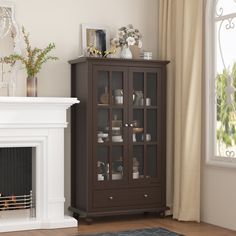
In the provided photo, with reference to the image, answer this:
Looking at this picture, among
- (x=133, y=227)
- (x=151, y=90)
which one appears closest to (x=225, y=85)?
(x=151, y=90)

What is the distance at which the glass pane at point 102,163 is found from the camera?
620 cm

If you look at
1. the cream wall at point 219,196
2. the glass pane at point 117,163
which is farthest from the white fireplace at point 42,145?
the cream wall at point 219,196

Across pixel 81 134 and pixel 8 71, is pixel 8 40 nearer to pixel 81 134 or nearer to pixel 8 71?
pixel 8 71

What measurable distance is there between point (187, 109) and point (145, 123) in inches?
19.6

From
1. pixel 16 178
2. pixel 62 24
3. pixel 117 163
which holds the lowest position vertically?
pixel 16 178

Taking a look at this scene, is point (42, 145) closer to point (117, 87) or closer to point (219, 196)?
point (117, 87)

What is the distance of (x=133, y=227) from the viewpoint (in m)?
5.96

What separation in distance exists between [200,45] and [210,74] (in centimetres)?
33

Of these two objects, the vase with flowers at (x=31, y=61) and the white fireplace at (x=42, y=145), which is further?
the vase with flowers at (x=31, y=61)

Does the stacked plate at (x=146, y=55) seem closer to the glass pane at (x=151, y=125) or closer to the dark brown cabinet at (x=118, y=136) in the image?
the dark brown cabinet at (x=118, y=136)

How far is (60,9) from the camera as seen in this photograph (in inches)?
253

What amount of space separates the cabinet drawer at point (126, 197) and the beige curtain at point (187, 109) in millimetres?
241

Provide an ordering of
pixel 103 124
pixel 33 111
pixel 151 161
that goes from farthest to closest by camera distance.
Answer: pixel 151 161, pixel 103 124, pixel 33 111

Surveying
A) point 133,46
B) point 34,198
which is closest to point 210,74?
point 133,46
